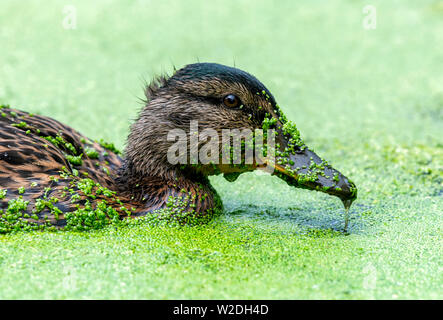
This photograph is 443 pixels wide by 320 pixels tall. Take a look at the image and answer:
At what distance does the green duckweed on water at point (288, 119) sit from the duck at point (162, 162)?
0.11 meters

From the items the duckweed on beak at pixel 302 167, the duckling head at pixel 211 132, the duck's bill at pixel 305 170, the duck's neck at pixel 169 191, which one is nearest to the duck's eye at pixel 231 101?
the duckling head at pixel 211 132

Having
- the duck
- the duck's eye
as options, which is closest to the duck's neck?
the duck

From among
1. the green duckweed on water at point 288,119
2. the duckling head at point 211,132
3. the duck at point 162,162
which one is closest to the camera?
the green duckweed on water at point 288,119

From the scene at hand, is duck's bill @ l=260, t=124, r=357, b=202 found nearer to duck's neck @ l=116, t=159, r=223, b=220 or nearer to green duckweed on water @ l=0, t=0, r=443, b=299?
green duckweed on water @ l=0, t=0, r=443, b=299

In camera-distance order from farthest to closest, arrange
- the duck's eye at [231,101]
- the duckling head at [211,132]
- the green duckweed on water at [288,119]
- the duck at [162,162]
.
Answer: the duck's eye at [231,101] < the duckling head at [211,132] < the duck at [162,162] < the green duckweed on water at [288,119]

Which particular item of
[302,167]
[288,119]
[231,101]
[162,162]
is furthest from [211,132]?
[288,119]

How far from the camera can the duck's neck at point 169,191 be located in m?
4.34

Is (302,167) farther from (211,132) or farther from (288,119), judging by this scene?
(288,119)

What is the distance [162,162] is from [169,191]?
0.25 m

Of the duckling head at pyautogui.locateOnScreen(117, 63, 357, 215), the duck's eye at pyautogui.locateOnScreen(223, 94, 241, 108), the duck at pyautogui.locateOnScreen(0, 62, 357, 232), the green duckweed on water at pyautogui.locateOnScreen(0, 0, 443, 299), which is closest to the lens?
the green duckweed on water at pyautogui.locateOnScreen(0, 0, 443, 299)

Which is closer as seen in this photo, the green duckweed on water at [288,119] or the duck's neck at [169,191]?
the green duckweed on water at [288,119]

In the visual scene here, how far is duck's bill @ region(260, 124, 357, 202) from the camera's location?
13.3 feet

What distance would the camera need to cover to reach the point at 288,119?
23.8ft

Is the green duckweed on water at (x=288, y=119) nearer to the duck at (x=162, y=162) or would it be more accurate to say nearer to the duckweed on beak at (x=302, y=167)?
the duck at (x=162, y=162)
